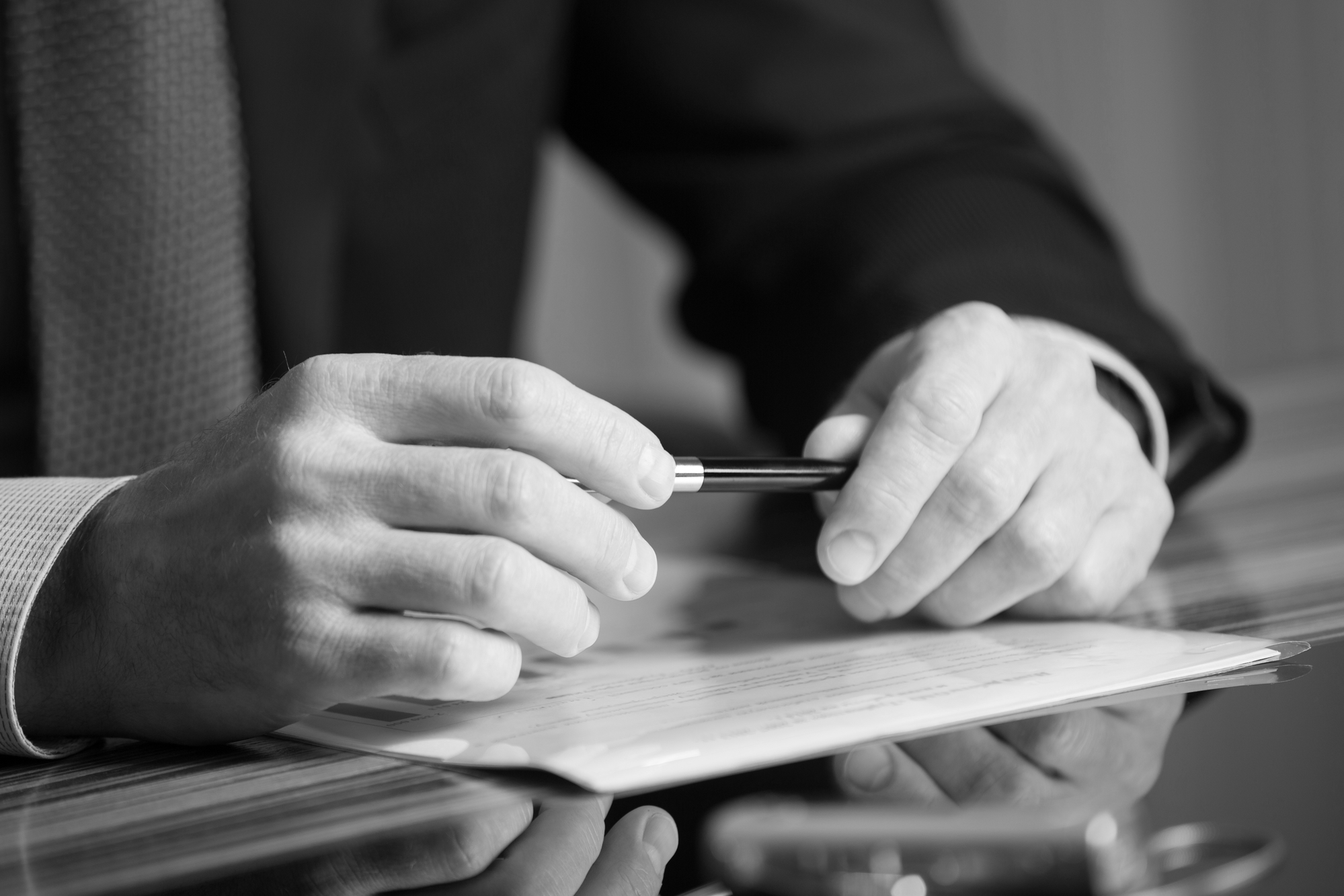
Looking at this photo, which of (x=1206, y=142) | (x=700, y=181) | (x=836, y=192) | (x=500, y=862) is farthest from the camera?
(x=1206, y=142)

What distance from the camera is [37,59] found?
0.82 m

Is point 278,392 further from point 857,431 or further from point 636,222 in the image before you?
point 636,222

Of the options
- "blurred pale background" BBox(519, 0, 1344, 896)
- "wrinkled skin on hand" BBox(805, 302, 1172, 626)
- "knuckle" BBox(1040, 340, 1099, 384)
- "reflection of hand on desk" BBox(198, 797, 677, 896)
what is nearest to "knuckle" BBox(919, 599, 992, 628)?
"wrinkled skin on hand" BBox(805, 302, 1172, 626)

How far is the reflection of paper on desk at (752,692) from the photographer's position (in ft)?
1.14

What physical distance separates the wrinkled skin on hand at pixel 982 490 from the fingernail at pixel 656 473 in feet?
0.33

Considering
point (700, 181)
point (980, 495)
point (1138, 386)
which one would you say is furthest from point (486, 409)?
point (700, 181)

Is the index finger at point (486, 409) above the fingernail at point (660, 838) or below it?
above

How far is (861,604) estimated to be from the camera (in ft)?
1.65

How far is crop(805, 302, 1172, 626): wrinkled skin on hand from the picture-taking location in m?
0.48

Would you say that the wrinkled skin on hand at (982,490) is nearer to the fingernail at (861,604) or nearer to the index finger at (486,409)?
the fingernail at (861,604)

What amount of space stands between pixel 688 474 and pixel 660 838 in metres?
0.15

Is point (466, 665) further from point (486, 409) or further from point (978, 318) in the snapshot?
point (978, 318)

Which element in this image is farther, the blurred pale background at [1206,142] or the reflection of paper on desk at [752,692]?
the blurred pale background at [1206,142]

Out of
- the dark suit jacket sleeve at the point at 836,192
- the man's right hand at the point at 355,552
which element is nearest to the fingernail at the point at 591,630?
the man's right hand at the point at 355,552
